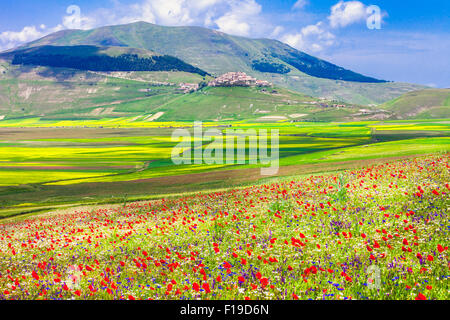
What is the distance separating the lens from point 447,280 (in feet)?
24.4

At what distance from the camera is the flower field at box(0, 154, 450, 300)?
766cm

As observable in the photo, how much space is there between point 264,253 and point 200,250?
2.27 metres

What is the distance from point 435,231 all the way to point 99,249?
38.3 feet

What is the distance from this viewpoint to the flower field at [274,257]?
25.1ft

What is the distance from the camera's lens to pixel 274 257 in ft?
31.2

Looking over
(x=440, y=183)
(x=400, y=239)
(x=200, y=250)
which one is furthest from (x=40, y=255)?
(x=440, y=183)

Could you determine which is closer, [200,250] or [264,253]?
[264,253]

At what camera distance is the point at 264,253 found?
32.5 feet
